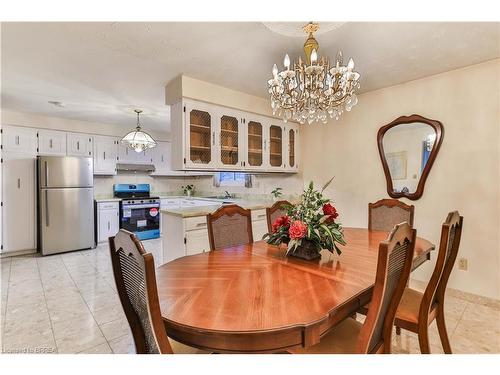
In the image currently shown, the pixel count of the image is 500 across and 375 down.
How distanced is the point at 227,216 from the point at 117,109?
310 centimetres

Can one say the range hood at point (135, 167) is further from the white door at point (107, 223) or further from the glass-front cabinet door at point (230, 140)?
the glass-front cabinet door at point (230, 140)

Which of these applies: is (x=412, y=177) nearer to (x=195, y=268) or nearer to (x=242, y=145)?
(x=242, y=145)

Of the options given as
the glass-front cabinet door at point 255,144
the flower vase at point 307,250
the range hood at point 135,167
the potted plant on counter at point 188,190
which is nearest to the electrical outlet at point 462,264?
the flower vase at point 307,250

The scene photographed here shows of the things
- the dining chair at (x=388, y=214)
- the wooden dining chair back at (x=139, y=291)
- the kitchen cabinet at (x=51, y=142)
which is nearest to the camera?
the wooden dining chair back at (x=139, y=291)

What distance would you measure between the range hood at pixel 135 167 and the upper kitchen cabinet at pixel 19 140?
1.39m

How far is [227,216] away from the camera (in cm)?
210

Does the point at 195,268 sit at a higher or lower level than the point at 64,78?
lower

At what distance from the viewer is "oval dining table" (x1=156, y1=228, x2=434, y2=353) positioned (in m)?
0.92

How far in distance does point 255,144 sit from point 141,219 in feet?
10.4

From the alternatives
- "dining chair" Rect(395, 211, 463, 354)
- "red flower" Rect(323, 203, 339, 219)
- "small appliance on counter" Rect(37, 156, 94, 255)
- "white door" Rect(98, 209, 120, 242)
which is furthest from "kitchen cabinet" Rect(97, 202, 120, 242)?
"dining chair" Rect(395, 211, 463, 354)

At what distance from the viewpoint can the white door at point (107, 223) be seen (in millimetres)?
4961

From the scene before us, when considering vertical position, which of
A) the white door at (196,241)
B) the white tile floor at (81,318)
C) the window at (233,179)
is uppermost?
the window at (233,179)
